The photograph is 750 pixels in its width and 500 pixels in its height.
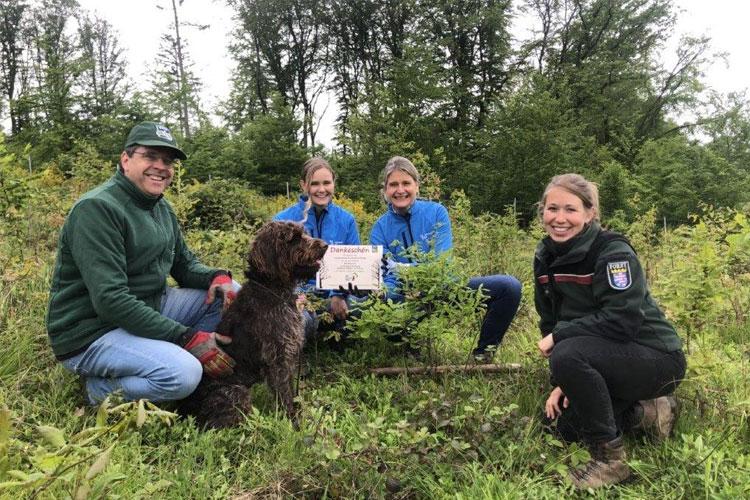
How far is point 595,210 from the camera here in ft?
10.7

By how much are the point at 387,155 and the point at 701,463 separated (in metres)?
16.8

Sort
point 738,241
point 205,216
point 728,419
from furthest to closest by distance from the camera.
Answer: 1. point 205,216
2. point 738,241
3. point 728,419

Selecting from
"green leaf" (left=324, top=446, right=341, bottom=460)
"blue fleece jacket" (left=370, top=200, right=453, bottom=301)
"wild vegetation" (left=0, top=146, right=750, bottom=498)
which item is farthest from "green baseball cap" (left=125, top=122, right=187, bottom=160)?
"green leaf" (left=324, top=446, right=341, bottom=460)

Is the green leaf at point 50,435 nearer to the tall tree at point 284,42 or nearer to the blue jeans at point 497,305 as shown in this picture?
the blue jeans at point 497,305

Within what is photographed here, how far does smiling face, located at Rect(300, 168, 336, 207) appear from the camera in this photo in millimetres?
4867

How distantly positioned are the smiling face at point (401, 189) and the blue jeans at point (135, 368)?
2.40 m

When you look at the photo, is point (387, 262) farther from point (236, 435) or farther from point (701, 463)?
point (701, 463)

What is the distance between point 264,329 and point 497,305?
7.05 feet

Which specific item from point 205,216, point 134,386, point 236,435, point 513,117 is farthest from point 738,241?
point 513,117

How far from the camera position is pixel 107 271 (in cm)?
314

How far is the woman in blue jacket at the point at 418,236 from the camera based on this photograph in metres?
4.42

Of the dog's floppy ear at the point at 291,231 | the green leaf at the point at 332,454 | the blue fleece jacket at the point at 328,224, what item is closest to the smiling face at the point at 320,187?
the blue fleece jacket at the point at 328,224

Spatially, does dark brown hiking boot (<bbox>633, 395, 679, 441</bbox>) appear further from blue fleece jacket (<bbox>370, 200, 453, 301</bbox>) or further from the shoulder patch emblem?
blue fleece jacket (<bbox>370, 200, 453, 301</bbox>)

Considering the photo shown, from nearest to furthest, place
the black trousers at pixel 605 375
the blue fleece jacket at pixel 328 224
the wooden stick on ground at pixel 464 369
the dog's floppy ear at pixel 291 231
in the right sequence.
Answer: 1. the black trousers at pixel 605 375
2. the dog's floppy ear at pixel 291 231
3. the wooden stick on ground at pixel 464 369
4. the blue fleece jacket at pixel 328 224
